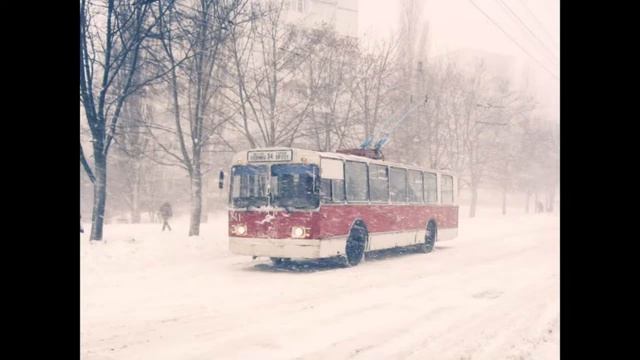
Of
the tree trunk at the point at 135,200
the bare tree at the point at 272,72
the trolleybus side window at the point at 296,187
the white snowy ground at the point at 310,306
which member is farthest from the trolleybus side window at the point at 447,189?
the tree trunk at the point at 135,200

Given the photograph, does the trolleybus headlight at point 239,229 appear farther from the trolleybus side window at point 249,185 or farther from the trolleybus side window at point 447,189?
the trolleybus side window at point 447,189

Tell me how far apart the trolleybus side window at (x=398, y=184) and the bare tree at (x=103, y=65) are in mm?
6830

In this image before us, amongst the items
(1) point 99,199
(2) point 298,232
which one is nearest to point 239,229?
(2) point 298,232

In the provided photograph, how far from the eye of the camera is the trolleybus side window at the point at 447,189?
61.0 feet

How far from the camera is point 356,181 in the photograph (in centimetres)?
1386

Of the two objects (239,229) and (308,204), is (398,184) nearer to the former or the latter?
(308,204)

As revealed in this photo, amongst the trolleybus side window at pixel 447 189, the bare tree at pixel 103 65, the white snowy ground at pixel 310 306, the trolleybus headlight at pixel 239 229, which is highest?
the bare tree at pixel 103 65

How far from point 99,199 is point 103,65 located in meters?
3.80

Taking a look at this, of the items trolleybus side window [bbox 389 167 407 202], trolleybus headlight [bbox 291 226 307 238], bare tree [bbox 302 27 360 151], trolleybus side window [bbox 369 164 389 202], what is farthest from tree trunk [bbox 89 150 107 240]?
bare tree [bbox 302 27 360 151]

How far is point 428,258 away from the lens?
15.6 meters
